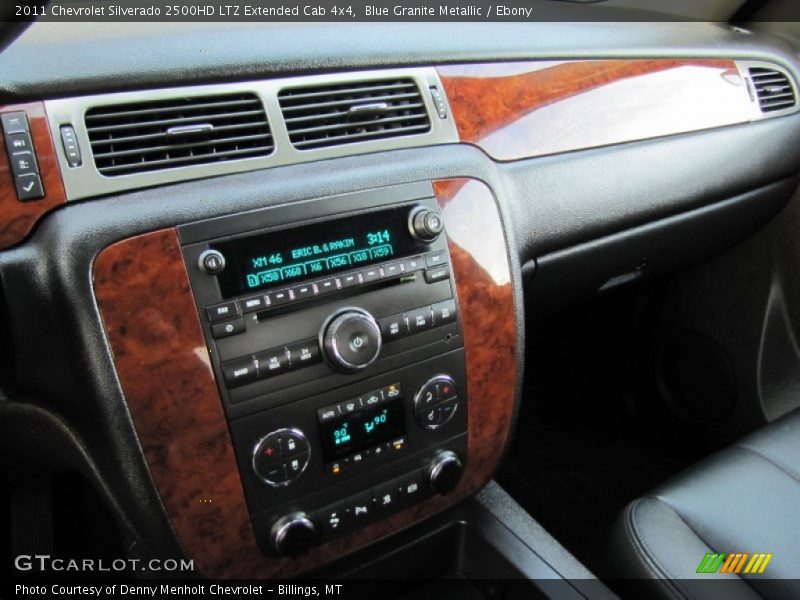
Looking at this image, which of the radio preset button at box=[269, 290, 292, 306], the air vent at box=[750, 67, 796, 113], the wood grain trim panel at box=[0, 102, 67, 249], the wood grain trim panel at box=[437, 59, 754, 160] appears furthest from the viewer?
the air vent at box=[750, 67, 796, 113]

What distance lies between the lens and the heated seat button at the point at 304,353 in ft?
3.10

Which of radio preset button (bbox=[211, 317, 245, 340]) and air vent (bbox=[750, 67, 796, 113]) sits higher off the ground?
air vent (bbox=[750, 67, 796, 113])

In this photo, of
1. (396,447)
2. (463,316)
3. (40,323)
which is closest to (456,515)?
(396,447)

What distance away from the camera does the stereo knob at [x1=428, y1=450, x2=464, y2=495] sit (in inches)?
43.4

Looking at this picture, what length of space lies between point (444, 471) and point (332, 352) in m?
0.29

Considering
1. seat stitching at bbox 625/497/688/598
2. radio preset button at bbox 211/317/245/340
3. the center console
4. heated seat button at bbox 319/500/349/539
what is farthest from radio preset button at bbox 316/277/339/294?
seat stitching at bbox 625/497/688/598

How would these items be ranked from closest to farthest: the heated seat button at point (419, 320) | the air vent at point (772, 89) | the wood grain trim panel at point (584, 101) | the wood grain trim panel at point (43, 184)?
the wood grain trim panel at point (43, 184), the heated seat button at point (419, 320), the wood grain trim panel at point (584, 101), the air vent at point (772, 89)

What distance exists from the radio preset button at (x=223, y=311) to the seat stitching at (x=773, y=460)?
95cm

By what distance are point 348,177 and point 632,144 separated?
2.20 ft

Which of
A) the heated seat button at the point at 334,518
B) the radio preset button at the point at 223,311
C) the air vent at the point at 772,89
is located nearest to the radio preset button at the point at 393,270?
the radio preset button at the point at 223,311

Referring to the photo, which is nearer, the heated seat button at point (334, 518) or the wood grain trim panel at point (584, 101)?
the heated seat button at point (334, 518)

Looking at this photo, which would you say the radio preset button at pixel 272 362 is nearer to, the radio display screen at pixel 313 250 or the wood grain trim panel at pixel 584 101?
the radio display screen at pixel 313 250

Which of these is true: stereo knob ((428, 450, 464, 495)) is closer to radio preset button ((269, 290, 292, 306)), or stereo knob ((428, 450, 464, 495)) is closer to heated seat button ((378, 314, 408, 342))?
heated seat button ((378, 314, 408, 342))

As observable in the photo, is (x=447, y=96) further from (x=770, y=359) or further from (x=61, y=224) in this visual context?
(x=770, y=359)
